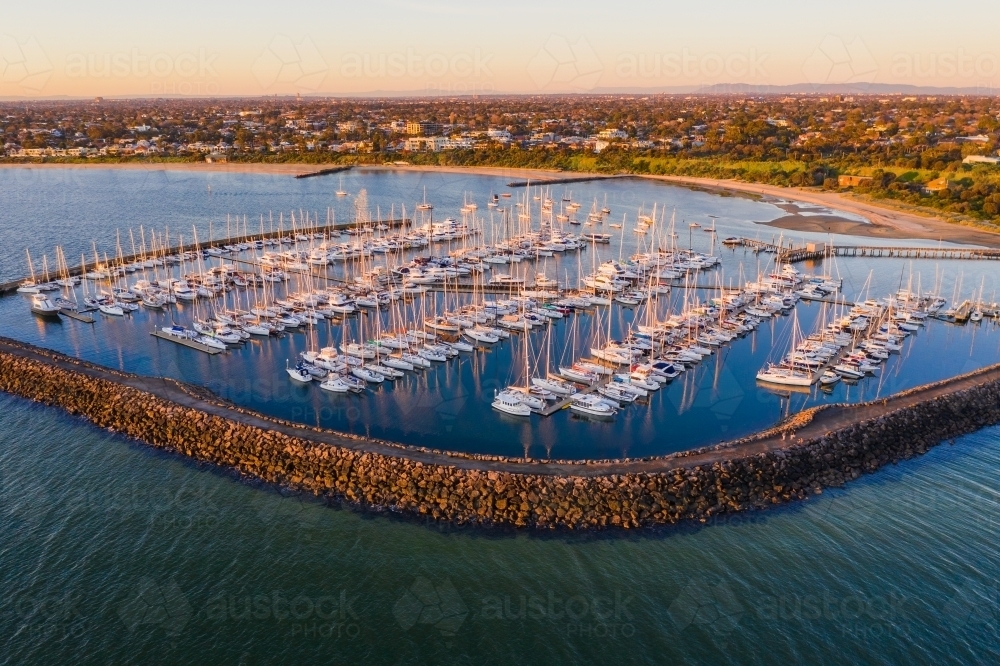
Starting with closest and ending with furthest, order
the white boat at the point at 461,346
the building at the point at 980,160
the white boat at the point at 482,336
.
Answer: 1. the white boat at the point at 461,346
2. the white boat at the point at 482,336
3. the building at the point at 980,160

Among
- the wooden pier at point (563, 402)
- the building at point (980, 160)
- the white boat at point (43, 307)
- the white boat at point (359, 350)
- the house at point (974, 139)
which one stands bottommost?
the wooden pier at point (563, 402)

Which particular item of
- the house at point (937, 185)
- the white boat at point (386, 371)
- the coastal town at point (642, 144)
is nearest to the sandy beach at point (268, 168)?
the coastal town at point (642, 144)

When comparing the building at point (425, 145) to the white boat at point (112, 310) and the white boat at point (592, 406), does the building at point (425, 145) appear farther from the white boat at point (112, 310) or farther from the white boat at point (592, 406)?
the white boat at point (592, 406)

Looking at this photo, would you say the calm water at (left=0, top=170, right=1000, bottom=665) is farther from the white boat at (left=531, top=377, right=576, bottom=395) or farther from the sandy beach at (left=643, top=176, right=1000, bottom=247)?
the sandy beach at (left=643, top=176, right=1000, bottom=247)

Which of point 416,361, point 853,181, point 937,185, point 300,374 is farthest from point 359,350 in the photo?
point 853,181

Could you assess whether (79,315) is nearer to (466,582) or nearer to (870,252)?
(466,582)

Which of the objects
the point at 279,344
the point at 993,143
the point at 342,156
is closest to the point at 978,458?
the point at 279,344
